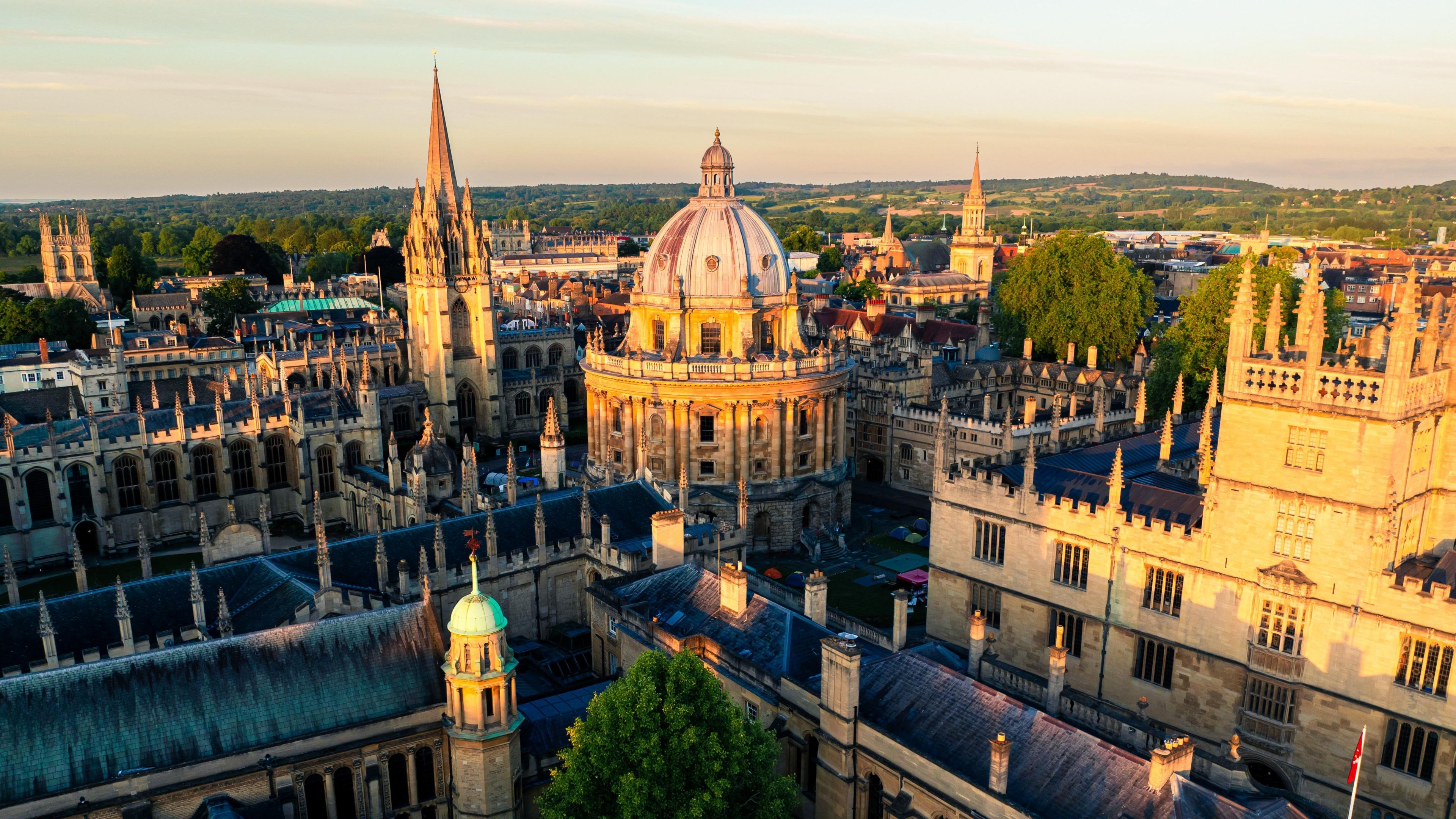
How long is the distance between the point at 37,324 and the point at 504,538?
88387mm

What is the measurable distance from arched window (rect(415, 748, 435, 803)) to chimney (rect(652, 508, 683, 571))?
11.7m

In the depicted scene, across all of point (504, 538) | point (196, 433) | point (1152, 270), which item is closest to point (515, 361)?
point (196, 433)

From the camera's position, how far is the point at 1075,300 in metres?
95.8

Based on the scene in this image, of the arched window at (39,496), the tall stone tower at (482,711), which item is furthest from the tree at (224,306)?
the tall stone tower at (482,711)

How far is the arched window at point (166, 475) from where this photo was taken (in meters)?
60.2

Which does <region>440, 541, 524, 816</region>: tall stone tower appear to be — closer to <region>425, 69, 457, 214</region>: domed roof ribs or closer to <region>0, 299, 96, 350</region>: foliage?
<region>425, 69, 457, 214</region>: domed roof ribs

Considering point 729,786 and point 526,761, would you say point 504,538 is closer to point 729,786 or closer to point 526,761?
point 526,761

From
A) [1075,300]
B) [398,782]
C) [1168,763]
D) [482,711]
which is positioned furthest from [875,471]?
[1168,763]

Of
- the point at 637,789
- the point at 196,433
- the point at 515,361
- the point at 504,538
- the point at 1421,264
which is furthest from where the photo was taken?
the point at 1421,264

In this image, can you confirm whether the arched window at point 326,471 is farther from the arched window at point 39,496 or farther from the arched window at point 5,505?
the arched window at point 5,505

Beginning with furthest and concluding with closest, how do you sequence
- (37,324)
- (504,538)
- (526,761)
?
(37,324) < (504,538) < (526,761)

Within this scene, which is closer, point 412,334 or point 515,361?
point 412,334

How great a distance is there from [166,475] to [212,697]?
129 ft

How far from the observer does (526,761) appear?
98.7ft
